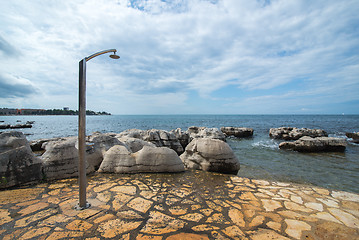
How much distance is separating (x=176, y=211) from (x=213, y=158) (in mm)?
3206

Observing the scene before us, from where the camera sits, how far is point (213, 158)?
6309 mm

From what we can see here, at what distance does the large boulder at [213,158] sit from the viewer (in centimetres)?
629

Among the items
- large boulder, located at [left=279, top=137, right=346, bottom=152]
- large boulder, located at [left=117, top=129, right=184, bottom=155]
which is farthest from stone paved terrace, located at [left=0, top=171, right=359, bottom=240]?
large boulder, located at [left=279, top=137, right=346, bottom=152]

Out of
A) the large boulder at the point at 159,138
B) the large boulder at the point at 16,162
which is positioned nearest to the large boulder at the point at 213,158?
the large boulder at the point at 16,162

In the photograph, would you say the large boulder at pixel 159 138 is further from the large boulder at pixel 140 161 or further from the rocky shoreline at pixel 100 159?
the large boulder at pixel 140 161

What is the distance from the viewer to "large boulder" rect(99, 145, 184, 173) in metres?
5.70

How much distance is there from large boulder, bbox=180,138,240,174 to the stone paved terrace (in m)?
1.20

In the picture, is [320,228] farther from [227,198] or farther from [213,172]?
[213,172]

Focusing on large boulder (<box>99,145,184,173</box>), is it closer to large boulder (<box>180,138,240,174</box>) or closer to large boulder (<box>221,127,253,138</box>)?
large boulder (<box>180,138,240,174</box>)

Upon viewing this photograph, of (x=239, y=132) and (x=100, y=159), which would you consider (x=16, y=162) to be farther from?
(x=239, y=132)

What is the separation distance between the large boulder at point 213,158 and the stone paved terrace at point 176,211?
1.20 meters

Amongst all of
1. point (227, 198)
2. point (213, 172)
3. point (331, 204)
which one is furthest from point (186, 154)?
point (331, 204)

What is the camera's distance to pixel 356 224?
3.12m

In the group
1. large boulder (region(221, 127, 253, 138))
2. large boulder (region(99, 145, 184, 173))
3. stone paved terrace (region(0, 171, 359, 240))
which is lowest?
large boulder (region(221, 127, 253, 138))
